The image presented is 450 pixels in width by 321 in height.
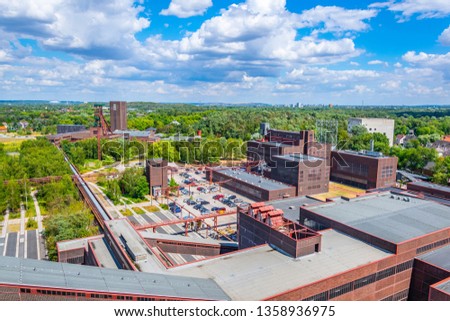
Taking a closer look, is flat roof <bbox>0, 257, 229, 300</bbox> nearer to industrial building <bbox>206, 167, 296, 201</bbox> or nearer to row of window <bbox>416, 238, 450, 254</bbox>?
row of window <bbox>416, 238, 450, 254</bbox>

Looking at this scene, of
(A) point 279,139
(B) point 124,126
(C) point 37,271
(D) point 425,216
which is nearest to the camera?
(C) point 37,271

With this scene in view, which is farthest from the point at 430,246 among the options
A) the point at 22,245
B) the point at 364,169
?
the point at 22,245

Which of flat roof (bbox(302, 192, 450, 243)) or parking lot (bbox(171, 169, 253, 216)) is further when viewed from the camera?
parking lot (bbox(171, 169, 253, 216))

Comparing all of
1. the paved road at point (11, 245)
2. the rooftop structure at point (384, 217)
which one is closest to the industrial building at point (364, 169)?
the rooftop structure at point (384, 217)

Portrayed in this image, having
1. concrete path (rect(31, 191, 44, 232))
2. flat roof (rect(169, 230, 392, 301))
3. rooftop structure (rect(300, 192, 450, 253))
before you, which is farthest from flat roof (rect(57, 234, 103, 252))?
rooftop structure (rect(300, 192, 450, 253))

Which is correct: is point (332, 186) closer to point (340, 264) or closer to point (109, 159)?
point (340, 264)

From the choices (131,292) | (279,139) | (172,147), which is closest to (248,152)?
(279,139)

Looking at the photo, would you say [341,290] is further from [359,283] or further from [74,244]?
[74,244]
